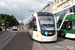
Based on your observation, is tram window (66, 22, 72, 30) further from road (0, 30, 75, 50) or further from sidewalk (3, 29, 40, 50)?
sidewalk (3, 29, 40, 50)

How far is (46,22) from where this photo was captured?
9438 millimetres

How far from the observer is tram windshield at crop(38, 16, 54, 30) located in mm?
9148

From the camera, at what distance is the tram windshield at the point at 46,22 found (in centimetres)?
915

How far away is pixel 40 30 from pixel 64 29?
486 cm

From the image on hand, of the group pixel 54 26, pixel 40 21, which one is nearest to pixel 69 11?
pixel 54 26

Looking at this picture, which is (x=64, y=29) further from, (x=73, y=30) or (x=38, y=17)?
(x=38, y=17)

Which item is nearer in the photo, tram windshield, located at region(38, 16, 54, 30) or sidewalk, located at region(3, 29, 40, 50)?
sidewalk, located at region(3, 29, 40, 50)

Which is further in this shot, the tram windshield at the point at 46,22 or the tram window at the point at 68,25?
the tram window at the point at 68,25

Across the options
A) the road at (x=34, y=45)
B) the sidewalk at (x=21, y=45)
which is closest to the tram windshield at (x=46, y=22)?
the road at (x=34, y=45)

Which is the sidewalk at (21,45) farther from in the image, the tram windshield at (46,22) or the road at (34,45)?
the tram windshield at (46,22)

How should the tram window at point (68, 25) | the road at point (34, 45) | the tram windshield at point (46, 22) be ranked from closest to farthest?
the road at point (34, 45)
the tram windshield at point (46, 22)
the tram window at point (68, 25)

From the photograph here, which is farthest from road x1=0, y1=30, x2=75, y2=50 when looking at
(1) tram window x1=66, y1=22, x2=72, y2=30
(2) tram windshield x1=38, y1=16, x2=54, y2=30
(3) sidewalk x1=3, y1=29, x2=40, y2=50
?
(1) tram window x1=66, y1=22, x2=72, y2=30

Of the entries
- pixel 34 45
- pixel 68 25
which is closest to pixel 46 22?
pixel 34 45

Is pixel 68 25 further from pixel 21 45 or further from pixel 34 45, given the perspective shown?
pixel 21 45
